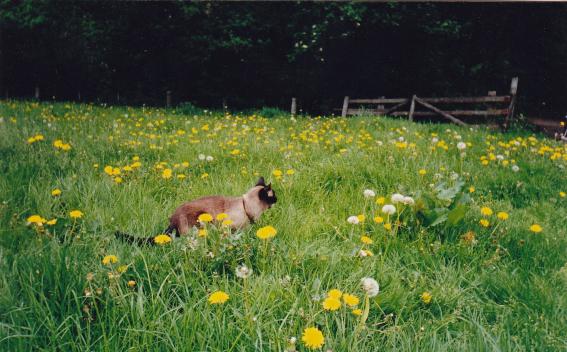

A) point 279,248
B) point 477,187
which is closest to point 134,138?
point 279,248

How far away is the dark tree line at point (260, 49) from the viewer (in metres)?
17.4

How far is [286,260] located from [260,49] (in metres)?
18.7

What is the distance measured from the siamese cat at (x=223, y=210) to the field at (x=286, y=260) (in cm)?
11

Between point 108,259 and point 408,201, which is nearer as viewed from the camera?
point 108,259

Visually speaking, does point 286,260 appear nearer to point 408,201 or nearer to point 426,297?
point 426,297

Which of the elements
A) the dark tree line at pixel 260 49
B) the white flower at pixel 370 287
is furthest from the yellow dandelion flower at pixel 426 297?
the dark tree line at pixel 260 49

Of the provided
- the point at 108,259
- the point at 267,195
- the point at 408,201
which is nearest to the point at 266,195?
the point at 267,195

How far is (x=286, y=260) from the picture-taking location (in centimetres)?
198

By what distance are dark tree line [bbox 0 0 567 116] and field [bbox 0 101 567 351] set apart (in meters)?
14.9

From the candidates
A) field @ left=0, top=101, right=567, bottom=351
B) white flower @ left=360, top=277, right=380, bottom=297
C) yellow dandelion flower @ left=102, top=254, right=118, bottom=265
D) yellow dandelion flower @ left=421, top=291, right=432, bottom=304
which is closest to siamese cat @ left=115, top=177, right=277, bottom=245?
field @ left=0, top=101, right=567, bottom=351

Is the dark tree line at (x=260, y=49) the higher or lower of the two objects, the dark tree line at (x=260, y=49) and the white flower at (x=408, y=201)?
the higher

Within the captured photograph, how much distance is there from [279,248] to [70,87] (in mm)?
19802

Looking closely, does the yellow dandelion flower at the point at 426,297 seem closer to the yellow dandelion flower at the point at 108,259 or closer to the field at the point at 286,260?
the field at the point at 286,260

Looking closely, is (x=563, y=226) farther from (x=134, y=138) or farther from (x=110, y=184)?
(x=134, y=138)
